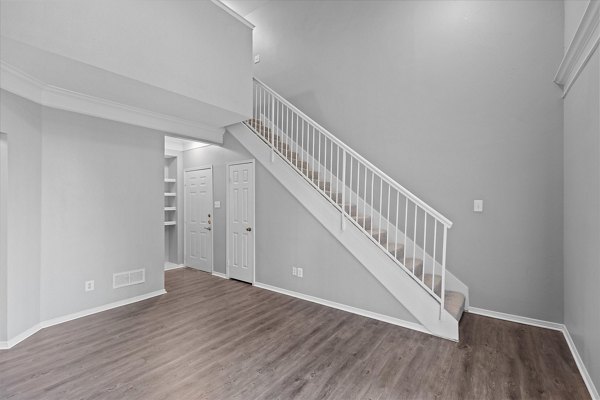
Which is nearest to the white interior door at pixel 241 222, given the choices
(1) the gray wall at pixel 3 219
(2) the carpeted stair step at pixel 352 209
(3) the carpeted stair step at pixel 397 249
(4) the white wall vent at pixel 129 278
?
(4) the white wall vent at pixel 129 278

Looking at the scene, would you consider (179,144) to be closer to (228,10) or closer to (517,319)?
(228,10)

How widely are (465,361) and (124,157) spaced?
466 cm

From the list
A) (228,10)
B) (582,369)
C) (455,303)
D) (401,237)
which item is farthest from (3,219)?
(582,369)

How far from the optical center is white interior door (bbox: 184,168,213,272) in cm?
561

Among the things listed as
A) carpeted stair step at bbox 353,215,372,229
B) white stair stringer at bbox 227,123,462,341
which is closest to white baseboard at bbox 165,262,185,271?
white stair stringer at bbox 227,123,462,341

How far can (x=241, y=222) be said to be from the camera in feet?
16.3

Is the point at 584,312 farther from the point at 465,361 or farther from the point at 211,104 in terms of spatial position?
the point at 211,104

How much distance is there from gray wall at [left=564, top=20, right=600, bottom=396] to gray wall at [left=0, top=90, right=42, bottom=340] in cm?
504

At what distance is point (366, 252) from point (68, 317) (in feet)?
12.1

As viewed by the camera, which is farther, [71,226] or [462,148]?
[462,148]

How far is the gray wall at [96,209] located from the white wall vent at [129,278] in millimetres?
55

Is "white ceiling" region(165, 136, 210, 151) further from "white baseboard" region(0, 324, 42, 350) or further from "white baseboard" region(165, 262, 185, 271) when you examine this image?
"white baseboard" region(0, 324, 42, 350)

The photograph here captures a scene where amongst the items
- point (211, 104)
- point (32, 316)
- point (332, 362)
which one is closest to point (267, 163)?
point (211, 104)

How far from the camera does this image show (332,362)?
253 centimetres
